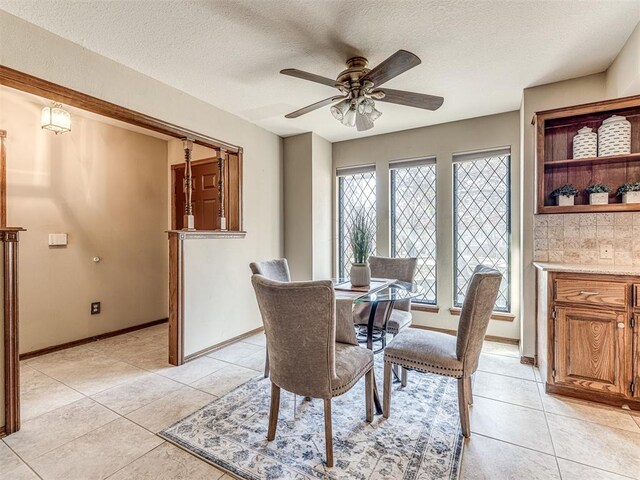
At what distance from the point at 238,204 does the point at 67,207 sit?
5.98ft

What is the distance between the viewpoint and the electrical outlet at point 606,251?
2.58m

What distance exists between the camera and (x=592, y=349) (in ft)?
7.11

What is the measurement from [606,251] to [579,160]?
780mm

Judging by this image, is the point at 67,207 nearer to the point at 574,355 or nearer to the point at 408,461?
the point at 408,461

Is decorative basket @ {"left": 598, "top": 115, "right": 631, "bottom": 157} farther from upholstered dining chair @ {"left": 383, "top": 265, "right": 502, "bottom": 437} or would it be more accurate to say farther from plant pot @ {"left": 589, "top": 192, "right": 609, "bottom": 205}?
upholstered dining chair @ {"left": 383, "top": 265, "right": 502, "bottom": 437}

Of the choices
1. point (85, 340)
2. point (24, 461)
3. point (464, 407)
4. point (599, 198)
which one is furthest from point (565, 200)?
point (85, 340)

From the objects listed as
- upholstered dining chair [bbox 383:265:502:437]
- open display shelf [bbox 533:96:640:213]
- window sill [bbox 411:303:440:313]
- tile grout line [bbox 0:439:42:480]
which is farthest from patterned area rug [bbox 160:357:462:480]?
open display shelf [bbox 533:96:640:213]

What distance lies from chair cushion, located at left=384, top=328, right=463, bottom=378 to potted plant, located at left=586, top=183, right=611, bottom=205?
163 centimetres

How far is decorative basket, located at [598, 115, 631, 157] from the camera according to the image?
2396mm

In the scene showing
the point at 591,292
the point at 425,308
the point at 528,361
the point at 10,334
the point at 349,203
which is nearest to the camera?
the point at 10,334

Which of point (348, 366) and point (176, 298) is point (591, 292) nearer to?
point (348, 366)

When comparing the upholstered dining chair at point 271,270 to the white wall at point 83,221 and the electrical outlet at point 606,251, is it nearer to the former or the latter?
the white wall at point 83,221

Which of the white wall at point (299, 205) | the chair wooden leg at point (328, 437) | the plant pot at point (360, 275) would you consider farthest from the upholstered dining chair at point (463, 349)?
the white wall at point (299, 205)

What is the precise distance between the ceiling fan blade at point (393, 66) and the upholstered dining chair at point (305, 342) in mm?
1279
